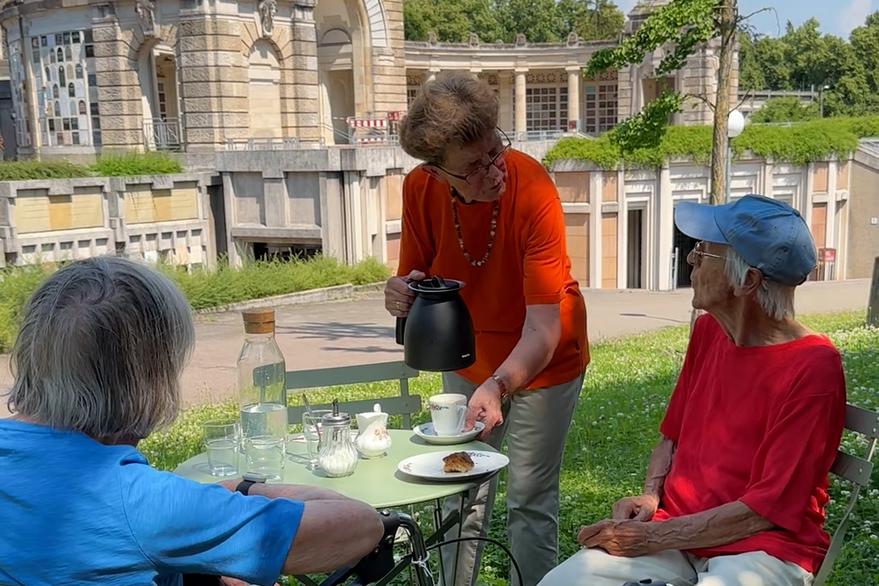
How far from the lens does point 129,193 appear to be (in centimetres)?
1931

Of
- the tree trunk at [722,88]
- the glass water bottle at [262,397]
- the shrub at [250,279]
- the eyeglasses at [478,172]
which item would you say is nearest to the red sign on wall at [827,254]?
the shrub at [250,279]

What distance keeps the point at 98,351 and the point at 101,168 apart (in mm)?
19504

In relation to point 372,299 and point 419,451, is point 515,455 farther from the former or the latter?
point 372,299

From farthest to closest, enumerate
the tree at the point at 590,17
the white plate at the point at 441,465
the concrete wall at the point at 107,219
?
the tree at the point at 590,17 → the concrete wall at the point at 107,219 → the white plate at the point at 441,465

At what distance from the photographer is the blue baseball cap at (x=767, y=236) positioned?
8.12 feet

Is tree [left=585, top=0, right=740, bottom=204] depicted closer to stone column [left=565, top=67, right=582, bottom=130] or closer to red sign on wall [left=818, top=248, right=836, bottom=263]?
red sign on wall [left=818, top=248, right=836, bottom=263]

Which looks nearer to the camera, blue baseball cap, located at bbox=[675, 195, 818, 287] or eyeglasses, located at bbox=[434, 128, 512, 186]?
blue baseball cap, located at bbox=[675, 195, 818, 287]

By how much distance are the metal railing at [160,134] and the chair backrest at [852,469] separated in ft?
77.6

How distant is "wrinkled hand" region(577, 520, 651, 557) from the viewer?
253 cm

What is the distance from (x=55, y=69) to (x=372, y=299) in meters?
13.4

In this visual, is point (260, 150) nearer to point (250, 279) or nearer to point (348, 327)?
point (250, 279)

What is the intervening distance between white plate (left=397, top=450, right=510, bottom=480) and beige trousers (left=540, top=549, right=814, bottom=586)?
341mm

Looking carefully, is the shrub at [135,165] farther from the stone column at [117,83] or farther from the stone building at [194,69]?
the stone column at [117,83]

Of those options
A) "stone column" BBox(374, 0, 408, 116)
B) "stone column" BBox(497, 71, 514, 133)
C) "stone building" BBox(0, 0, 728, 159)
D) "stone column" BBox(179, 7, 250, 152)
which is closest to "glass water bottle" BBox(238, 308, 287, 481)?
"stone building" BBox(0, 0, 728, 159)
